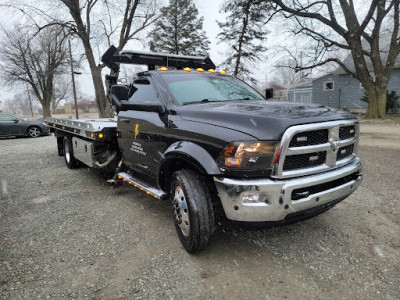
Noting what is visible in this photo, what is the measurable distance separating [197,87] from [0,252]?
9.34 feet

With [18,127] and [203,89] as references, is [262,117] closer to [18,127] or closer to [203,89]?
[203,89]

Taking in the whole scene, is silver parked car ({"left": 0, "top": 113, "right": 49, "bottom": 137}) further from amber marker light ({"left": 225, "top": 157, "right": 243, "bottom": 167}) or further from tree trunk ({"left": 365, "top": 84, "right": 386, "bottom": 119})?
tree trunk ({"left": 365, "top": 84, "right": 386, "bottom": 119})

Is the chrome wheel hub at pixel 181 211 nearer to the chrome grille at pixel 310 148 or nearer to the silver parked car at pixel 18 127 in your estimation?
the chrome grille at pixel 310 148

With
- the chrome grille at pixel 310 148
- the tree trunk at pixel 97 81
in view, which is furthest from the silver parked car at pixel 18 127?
the chrome grille at pixel 310 148

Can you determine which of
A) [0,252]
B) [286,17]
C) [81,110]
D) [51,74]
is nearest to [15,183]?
[0,252]

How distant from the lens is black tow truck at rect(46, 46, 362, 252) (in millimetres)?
2309

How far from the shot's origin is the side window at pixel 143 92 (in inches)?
144

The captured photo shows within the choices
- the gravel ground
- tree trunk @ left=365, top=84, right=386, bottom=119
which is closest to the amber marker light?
the gravel ground

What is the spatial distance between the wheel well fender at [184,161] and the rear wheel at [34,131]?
1405cm

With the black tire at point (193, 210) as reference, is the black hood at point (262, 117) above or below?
above

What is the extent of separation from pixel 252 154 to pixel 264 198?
1.21 ft

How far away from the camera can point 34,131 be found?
14773mm

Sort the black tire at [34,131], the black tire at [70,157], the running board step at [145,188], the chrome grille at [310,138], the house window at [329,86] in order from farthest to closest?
the house window at [329,86] → the black tire at [34,131] → the black tire at [70,157] → the running board step at [145,188] → the chrome grille at [310,138]

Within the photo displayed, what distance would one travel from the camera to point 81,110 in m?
88.2
